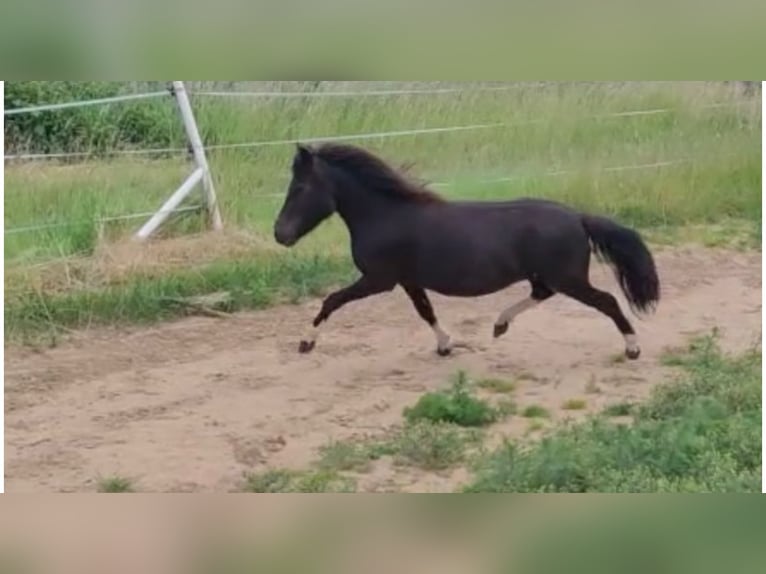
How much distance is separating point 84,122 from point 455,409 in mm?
1310

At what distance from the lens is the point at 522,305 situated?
4.47 m

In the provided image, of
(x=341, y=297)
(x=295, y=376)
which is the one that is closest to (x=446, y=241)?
(x=341, y=297)

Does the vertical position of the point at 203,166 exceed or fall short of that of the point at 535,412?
it exceeds it

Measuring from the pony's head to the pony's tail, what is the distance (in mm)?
742

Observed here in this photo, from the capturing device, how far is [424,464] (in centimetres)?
430

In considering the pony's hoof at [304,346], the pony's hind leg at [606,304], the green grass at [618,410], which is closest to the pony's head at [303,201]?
the pony's hoof at [304,346]

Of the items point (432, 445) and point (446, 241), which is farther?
point (446, 241)

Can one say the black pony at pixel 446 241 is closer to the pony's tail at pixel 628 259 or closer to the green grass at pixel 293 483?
the pony's tail at pixel 628 259

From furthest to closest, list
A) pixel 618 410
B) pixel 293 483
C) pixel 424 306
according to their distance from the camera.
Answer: pixel 424 306 < pixel 618 410 < pixel 293 483

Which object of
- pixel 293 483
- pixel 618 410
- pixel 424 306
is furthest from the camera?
pixel 424 306

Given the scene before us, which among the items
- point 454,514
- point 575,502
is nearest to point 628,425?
point 575,502

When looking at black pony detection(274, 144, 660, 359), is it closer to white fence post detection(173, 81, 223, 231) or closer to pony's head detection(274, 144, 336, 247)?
pony's head detection(274, 144, 336, 247)

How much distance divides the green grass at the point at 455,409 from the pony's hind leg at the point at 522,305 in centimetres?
22

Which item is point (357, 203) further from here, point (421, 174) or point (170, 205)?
point (170, 205)
